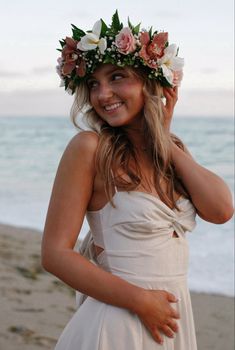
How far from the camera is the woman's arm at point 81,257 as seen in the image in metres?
2.56

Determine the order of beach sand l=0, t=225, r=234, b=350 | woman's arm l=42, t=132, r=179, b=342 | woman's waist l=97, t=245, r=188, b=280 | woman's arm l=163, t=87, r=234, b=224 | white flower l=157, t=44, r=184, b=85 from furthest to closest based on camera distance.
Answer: beach sand l=0, t=225, r=234, b=350 < white flower l=157, t=44, r=184, b=85 < woman's arm l=163, t=87, r=234, b=224 < woman's waist l=97, t=245, r=188, b=280 < woman's arm l=42, t=132, r=179, b=342

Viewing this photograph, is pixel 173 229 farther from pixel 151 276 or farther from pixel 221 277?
pixel 221 277

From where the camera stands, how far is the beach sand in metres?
5.77

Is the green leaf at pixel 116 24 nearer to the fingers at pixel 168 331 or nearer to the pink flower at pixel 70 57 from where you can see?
the pink flower at pixel 70 57

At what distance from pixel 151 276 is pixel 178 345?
28cm

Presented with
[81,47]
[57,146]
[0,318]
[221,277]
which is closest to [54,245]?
[81,47]

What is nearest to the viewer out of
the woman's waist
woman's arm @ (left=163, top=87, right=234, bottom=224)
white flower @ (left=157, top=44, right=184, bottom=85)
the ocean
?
the woman's waist

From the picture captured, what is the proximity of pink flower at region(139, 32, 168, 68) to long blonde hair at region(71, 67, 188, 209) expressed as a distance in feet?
0.19

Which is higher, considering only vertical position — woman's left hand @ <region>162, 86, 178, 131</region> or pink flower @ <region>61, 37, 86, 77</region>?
pink flower @ <region>61, 37, 86, 77</region>

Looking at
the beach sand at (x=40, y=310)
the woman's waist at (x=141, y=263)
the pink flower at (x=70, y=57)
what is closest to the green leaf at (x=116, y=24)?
the pink flower at (x=70, y=57)

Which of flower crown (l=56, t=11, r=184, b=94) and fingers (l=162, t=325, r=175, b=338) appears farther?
flower crown (l=56, t=11, r=184, b=94)

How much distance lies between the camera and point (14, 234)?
393 inches

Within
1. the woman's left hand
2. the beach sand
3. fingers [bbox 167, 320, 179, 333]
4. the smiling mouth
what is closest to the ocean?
the beach sand

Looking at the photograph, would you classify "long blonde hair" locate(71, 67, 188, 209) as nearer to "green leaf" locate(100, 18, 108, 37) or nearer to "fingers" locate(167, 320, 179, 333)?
"green leaf" locate(100, 18, 108, 37)
